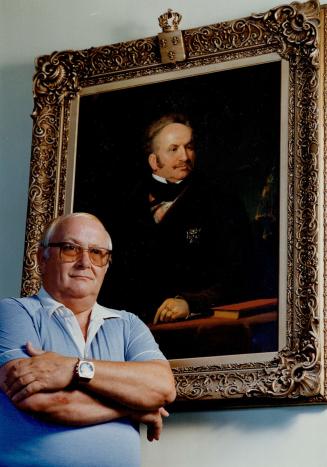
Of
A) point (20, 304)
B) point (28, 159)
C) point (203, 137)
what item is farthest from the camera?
point (28, 159)

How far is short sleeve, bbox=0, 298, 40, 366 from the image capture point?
388 cm

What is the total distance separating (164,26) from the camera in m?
5.23

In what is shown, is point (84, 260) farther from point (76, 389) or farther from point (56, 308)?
point (76, 389)

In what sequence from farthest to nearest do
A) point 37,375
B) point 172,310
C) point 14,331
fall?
1. point 172,310
2. point 14,331
3. point 37,375

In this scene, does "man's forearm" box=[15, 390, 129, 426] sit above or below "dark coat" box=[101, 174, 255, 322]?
below

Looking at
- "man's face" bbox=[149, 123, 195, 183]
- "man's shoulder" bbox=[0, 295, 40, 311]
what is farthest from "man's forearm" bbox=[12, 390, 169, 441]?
"man's face" bbox=[149, 123, 195, 183]

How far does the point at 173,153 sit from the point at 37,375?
1546 mm


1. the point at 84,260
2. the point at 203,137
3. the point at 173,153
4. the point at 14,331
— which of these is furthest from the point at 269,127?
the point at 14,331

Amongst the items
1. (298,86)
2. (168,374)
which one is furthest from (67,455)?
(298,86)

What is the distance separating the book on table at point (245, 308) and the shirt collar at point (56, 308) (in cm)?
56

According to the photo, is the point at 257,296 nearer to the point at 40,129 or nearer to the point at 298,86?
the point at 298,86

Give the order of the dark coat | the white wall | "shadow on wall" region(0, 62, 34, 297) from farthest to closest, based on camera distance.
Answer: "shadow on wall" region(0, 62, 34, 297), the dark coat, the white wall

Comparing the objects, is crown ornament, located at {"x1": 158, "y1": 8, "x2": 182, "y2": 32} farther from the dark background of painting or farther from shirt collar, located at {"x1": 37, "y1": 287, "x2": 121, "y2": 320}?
shirt collar, located at {"x1": 37, "y1": 287, "x2": 121, "y2": 320}

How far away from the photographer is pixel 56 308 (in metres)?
4.14
